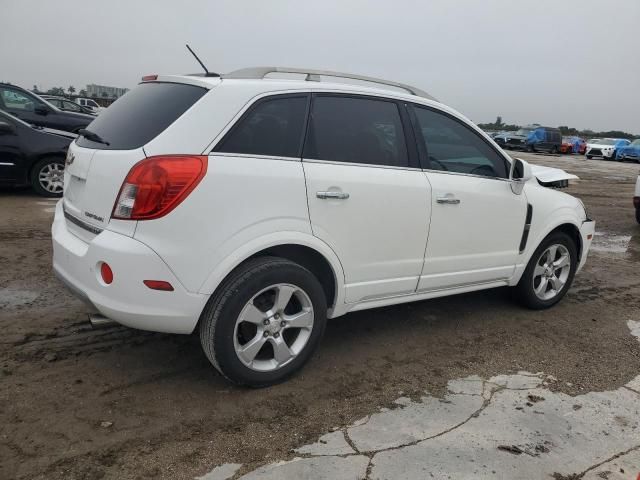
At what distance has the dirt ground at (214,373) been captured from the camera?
263 cm

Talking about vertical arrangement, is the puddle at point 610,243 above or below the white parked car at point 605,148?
below

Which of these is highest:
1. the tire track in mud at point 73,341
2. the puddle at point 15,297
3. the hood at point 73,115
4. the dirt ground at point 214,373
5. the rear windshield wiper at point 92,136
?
Result: the rear windshield wiper at point 92,136

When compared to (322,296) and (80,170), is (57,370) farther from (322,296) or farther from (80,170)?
(322,296)

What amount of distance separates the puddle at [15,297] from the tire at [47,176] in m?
4.41

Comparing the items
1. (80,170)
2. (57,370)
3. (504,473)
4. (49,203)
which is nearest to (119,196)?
(80,170)

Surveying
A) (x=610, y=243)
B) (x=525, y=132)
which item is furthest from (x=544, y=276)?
(x=525, y=132)

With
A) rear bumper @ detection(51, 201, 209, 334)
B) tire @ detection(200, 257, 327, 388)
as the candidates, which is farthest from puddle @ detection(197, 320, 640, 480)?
rear bumper @ detection(51, 201, 209, 334)

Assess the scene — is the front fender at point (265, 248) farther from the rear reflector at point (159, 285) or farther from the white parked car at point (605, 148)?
the white parked car at point (605, 148)

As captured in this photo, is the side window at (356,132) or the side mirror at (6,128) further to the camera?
the side mirror at (6,128)

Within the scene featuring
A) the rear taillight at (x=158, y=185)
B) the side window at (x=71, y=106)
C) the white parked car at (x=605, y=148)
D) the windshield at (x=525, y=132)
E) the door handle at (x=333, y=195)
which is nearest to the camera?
the rear taillight at (x=158, y=185)

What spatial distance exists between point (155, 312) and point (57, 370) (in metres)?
0.93

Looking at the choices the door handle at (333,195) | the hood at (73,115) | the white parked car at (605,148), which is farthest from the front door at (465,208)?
the white parked car at (605,148)

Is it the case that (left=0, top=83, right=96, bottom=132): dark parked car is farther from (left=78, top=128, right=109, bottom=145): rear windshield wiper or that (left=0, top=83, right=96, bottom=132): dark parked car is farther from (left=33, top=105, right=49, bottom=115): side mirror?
(left=78, top=128, right=109, bottom=145): rear windshield wiper

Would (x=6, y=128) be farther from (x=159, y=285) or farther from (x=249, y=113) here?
(x=159, y=285)
